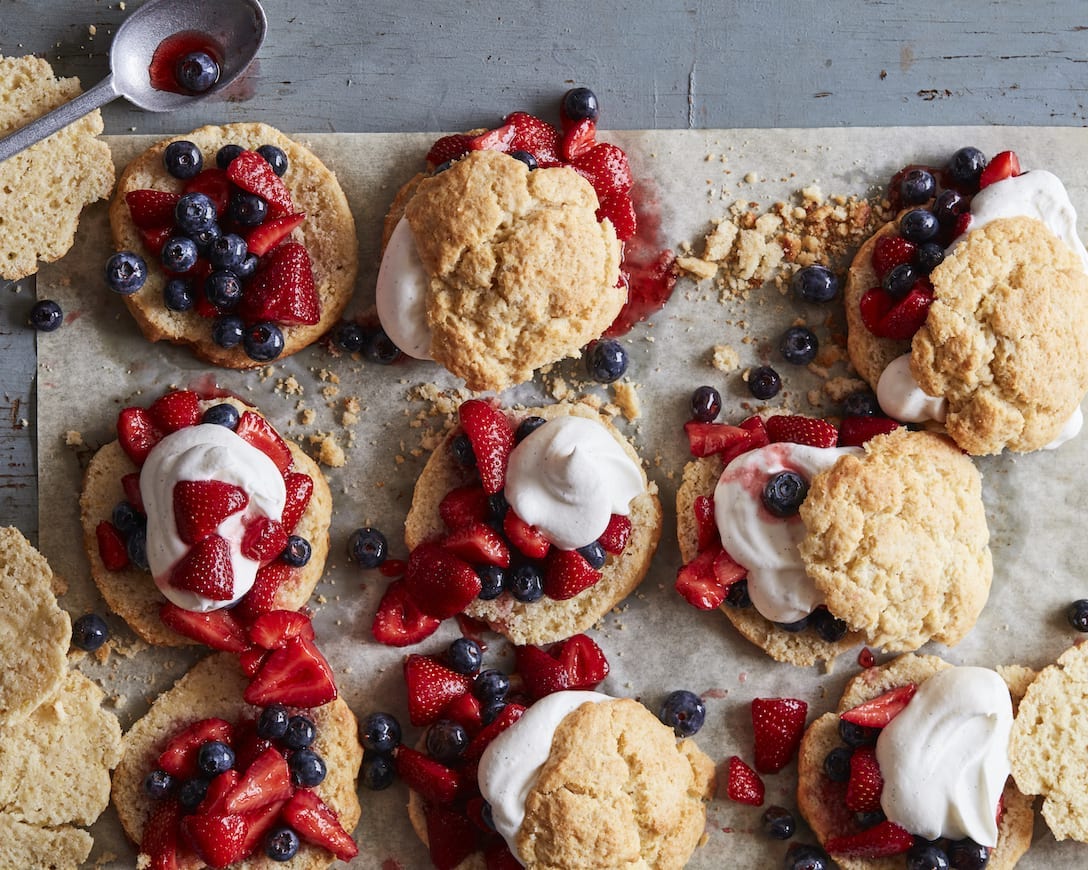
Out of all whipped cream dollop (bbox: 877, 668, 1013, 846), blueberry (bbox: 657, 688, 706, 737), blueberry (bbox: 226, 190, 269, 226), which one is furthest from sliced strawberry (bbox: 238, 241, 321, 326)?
whipped cream dollop (bbox: 877, 668, 1013, 846)

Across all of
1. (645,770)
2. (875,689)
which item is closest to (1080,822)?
(875,689)

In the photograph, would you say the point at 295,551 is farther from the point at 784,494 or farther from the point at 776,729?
the point at 776,729

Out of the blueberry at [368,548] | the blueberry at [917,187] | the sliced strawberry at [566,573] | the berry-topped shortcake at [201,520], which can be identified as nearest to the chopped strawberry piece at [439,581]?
the blueberry at [368,548]

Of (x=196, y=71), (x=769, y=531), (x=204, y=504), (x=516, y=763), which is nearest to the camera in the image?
(x=204, y=504)

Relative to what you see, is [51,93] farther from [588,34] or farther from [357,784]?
[357,784]

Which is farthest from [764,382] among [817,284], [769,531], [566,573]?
[566,573]

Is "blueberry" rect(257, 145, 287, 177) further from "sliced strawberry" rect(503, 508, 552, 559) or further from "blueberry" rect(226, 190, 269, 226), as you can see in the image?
"sliced strawberry" rect(503, 508, 552, 559)

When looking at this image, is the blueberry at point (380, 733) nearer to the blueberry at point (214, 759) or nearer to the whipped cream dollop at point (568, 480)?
the blueberry at point (214, 759)
